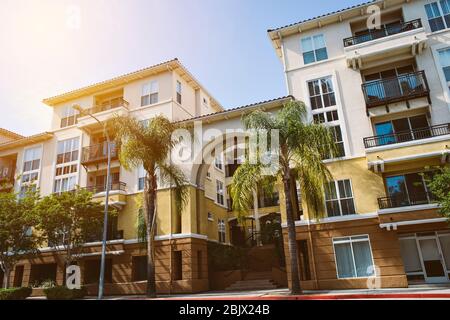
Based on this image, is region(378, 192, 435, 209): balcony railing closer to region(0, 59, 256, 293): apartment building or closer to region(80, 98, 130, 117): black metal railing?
region(0, 59, 256, 293): apartment building

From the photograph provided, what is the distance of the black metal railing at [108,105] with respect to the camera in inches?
1130

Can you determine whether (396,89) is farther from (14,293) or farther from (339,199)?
(14,293)

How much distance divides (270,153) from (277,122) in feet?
5.65

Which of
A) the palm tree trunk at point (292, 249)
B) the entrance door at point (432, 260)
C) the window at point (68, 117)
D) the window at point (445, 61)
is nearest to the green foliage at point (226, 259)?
the palm tree trunk at point (292, 249)

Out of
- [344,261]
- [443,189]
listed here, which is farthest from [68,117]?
[443,189]

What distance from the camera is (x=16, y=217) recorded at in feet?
72.9

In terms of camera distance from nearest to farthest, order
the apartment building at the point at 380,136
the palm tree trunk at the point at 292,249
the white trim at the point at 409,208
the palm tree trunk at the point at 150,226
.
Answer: the palm tree trunk at the point at 292,249, the white trim at the point at 409,208, the palm tree trunk at the point at 150,226, the apartment building at the point at 380,136

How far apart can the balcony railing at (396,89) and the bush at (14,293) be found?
82.8 feet

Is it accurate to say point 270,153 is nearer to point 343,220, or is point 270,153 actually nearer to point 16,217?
point 343,220

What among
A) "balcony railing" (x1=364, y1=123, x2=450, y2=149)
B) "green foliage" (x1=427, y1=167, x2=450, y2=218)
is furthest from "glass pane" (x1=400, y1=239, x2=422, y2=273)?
"balcony railing" (x1=364, y1=123, x2=450, y2=149)

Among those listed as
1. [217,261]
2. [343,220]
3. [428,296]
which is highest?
[343,220]

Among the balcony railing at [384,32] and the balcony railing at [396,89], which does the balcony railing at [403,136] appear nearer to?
the balcony railing at [396,89]

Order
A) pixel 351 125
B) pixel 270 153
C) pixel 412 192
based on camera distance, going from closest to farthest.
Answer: pixel 270 153, pixel 412 192, pixel 351 125

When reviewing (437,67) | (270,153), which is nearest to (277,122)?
(270,153)
